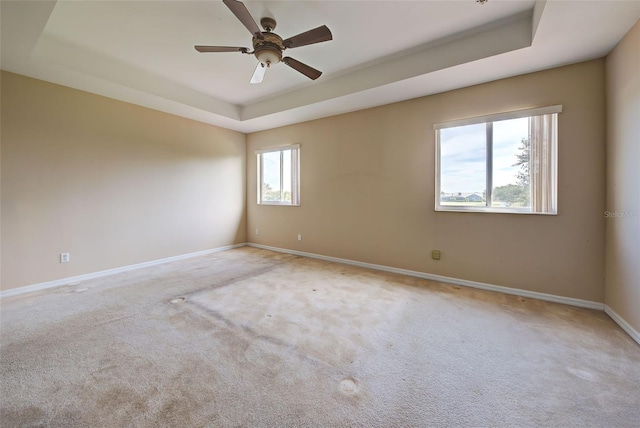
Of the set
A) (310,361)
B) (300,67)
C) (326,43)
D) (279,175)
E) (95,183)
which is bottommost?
(310,361)

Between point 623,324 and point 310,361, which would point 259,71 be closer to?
point 310,361

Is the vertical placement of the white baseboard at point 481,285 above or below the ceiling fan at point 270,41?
below

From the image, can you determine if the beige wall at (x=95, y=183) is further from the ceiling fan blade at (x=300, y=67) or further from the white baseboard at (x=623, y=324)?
the white baseboard at (x=623, y=324)

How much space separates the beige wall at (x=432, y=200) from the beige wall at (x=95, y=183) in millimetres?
1494

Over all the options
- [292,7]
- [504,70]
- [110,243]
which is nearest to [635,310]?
[504,70]

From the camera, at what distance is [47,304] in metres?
2.66

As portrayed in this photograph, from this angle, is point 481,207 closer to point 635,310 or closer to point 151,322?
point 635,310

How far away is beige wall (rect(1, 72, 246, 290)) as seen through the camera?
2.97 m

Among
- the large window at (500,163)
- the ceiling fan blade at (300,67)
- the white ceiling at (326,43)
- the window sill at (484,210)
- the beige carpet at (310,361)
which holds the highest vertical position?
the white ceiling at (326,43)

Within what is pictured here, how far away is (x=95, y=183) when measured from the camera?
3572 mm

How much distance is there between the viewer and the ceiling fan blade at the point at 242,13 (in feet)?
5.82

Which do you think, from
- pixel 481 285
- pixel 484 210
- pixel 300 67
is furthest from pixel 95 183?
pixel 481 285

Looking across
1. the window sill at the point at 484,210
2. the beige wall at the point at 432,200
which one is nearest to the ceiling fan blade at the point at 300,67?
the beige wall at the point at 432,200

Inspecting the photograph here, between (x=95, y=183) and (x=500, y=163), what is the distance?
18.0ft
